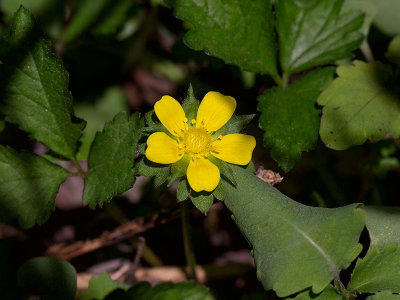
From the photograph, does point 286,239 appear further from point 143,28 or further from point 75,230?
point 143,28

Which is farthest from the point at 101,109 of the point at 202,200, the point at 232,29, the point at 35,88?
the point at 202,200

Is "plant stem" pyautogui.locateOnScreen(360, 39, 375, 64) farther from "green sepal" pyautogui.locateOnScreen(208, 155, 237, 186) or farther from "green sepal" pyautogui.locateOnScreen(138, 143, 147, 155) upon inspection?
"green sepal" pyautogui.locateOnScreen(138, 143, 147, 155)

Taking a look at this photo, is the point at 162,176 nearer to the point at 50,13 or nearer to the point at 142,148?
the point at 142,148

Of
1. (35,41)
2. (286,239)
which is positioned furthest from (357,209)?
(35,41)

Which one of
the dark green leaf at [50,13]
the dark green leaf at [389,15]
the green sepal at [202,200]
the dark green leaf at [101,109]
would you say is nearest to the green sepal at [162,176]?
the green sepal at [202,200]

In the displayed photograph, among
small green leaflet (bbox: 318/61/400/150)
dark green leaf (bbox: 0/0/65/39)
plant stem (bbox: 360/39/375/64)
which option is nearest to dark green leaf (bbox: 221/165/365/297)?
small green leaflet (bbox: 318/61/400/150)
